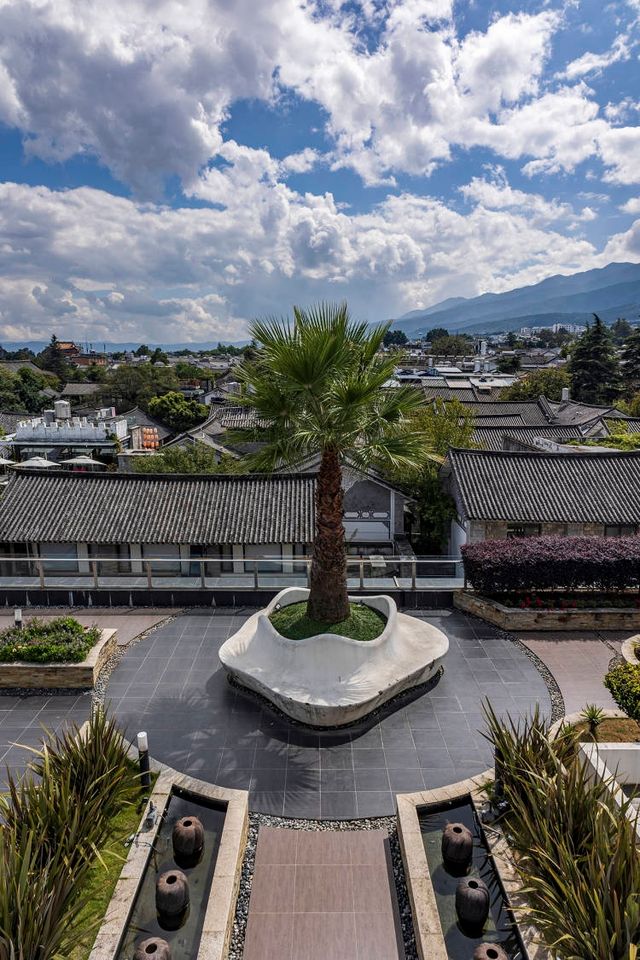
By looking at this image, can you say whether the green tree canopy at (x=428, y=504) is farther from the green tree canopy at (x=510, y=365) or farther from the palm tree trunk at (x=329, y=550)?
the green tree canopy at (x=510, y=365)

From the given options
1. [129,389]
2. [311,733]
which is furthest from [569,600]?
[129,389]

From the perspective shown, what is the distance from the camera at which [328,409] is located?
10609 mm

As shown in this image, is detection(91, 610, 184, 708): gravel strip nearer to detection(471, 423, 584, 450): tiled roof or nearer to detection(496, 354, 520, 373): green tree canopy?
detection(471, 423, 584, 450): tiled roof

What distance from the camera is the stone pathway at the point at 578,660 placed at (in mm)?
10906

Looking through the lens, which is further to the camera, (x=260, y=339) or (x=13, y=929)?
(x=260, y=339)

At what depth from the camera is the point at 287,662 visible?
10500 millimetres

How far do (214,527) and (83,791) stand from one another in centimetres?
1012

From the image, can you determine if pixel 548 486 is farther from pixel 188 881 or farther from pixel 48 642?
pixel 188 881

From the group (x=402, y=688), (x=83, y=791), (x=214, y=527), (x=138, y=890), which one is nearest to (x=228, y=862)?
(x=138, y=890)

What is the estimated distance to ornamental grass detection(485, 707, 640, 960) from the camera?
5.26 metres

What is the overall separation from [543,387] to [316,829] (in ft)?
204

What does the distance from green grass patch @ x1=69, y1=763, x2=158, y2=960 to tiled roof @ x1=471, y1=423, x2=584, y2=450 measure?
31.8 m

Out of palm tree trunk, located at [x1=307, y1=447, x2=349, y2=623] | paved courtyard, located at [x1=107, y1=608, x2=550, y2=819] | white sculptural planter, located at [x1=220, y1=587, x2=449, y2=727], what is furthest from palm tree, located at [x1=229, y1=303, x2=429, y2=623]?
paved courtyard, located at [x1=107, y1=608, x2=550, y2=819]

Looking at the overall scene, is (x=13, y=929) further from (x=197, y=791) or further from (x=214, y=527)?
(x=214, y=527)
